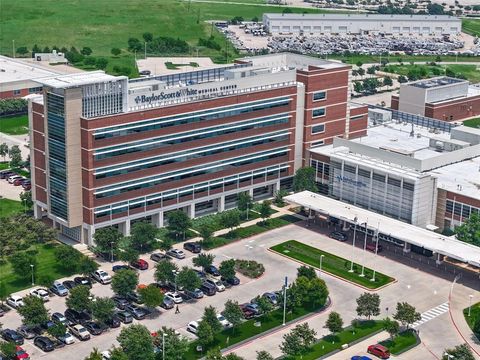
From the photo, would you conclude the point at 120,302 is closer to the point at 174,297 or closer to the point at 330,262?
the point at 174,297

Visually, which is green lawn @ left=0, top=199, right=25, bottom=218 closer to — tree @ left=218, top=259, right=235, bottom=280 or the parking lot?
the parking lot

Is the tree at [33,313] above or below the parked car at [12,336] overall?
above

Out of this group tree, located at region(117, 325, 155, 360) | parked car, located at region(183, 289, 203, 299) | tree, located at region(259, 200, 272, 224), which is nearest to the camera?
tree, located at region(117, 325, 155, 360)

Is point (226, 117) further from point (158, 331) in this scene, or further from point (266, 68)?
point (158, 331)

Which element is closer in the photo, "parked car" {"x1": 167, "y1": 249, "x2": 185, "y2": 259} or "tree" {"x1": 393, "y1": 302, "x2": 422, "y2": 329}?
"tree" {"x1": 393, "y1": 302, "x2": 422, "y2": 329}

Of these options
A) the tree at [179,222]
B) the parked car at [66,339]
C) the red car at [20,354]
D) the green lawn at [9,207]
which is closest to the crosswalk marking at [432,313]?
the tree at [179,222]

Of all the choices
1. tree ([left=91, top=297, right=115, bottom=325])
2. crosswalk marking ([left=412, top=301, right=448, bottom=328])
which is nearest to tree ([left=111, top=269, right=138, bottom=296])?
tree ([left=91, top=297, right=115, bottom=325])

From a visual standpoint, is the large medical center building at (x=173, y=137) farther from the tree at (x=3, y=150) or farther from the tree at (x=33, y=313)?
the tree at (x=3, y=150)

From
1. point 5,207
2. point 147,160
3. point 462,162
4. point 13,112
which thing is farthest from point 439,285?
point 13,112
